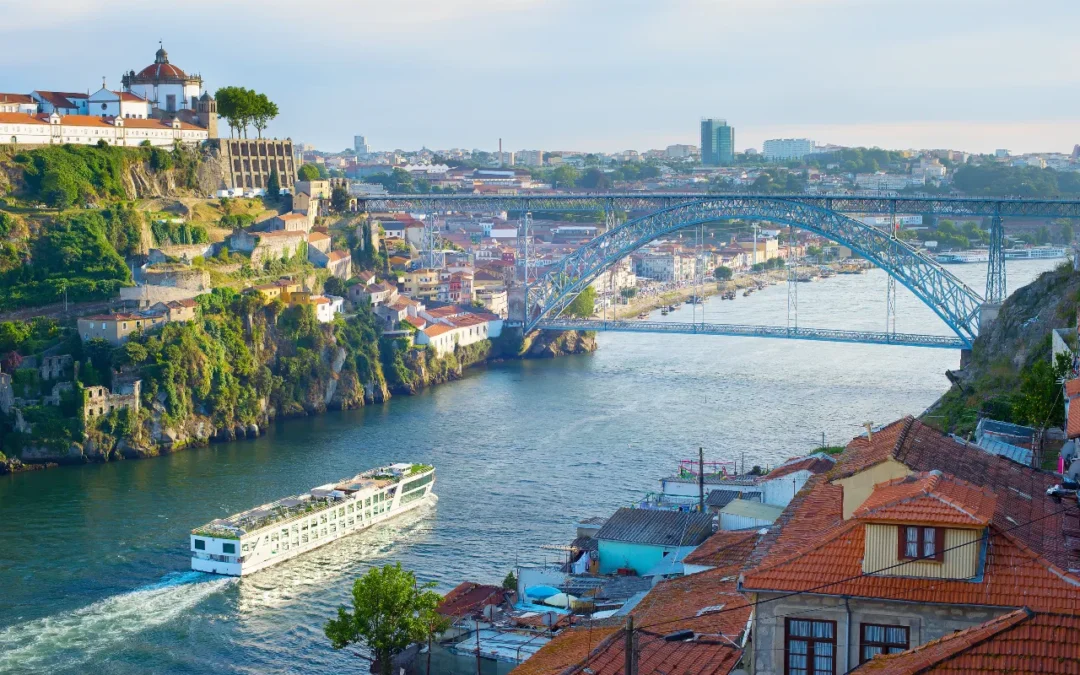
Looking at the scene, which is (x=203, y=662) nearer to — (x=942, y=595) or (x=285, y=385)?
(x=942, y=595)

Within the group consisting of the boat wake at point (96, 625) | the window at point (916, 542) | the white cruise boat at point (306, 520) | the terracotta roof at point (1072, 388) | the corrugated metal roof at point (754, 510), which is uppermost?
the terracotta roof at point (1072, 388)

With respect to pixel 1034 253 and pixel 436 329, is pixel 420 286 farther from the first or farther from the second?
pixel 1034 253

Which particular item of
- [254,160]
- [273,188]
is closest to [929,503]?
[273,188]

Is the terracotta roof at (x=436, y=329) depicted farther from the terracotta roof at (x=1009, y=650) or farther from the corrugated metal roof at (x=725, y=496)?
the terracotta roof at (x=1009, y=650)

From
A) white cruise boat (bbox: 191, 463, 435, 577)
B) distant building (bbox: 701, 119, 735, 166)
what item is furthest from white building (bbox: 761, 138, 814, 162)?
white cruise boat (bbox: 191, 463, 435, 577)

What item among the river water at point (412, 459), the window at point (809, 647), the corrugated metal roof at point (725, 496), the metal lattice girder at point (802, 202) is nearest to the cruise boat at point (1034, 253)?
the metal lattice girder at point (802, 202)

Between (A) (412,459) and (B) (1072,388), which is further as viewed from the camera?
(A) (412,459)

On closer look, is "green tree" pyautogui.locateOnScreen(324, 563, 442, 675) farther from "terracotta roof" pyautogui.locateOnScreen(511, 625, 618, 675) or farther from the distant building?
the distant building
